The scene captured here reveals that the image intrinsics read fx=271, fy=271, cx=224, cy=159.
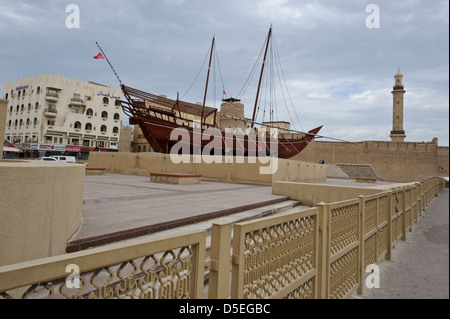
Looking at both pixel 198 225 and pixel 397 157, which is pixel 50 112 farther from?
pixel 397 157

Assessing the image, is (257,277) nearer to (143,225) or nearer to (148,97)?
(143,225)

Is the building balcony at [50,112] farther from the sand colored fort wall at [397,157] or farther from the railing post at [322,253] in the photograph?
the railing post at [322,253]

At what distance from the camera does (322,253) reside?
2.68 meters

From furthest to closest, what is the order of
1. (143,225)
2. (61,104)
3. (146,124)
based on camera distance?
(61,104)
(146,124)
(143,225)

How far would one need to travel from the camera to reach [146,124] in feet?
68.5

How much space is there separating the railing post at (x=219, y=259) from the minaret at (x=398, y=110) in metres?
54.5

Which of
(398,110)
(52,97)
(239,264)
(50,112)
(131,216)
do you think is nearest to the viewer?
(239,264)

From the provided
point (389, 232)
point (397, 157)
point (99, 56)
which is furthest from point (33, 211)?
point (397, 157)

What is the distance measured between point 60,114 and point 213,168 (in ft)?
104

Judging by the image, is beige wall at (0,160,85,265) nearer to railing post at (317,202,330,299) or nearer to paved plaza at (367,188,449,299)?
railing post at (317,202,330,299)
